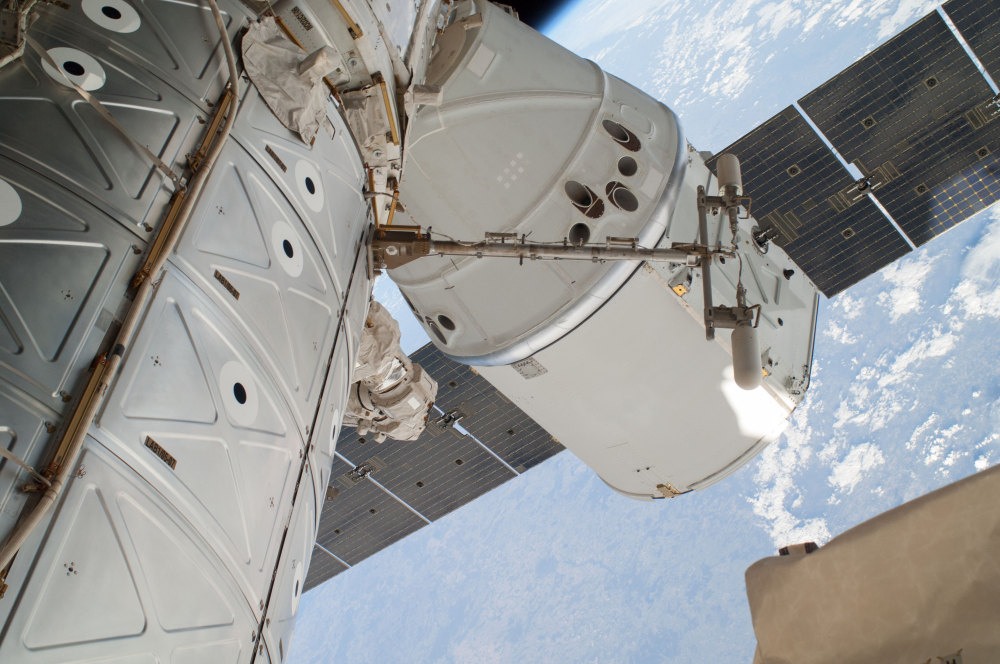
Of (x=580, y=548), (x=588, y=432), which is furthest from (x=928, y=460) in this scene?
(x=588, y=432)

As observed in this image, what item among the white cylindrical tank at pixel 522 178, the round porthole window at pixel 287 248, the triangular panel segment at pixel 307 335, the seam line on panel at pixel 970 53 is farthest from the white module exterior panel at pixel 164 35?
the seam line on panel at pixel 970 53

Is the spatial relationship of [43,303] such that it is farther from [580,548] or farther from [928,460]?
[580,548]

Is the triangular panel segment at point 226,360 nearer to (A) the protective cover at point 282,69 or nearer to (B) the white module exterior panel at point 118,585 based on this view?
(B) the white module exterior panel at point 118,585

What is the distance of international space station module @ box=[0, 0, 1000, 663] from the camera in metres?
2.45

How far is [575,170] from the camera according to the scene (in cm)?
573

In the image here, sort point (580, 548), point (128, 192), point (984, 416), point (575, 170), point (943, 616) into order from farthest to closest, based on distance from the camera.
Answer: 1. point (580, 548)
2. point (984, 416)
3. point (575, 170)
4. point (128, 192)
5. point (943, 616)

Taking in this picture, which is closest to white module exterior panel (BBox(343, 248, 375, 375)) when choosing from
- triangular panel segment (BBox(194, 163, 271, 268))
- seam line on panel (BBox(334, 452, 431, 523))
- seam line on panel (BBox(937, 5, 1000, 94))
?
triangular panel segment (BBox(194, 163, 271, 268))

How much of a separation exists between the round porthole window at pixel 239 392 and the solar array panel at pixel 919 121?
7641 mm

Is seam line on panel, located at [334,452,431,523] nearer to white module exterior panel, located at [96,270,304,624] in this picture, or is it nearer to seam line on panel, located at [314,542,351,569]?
seam line on panel, located at [314,542,351,569]

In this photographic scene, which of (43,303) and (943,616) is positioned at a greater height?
(43,303)

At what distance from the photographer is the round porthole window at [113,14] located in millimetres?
3377

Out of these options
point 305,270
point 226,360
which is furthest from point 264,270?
point 226,360

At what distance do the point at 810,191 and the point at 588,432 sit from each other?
14.5 feet

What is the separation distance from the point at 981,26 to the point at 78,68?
9.25 meters
